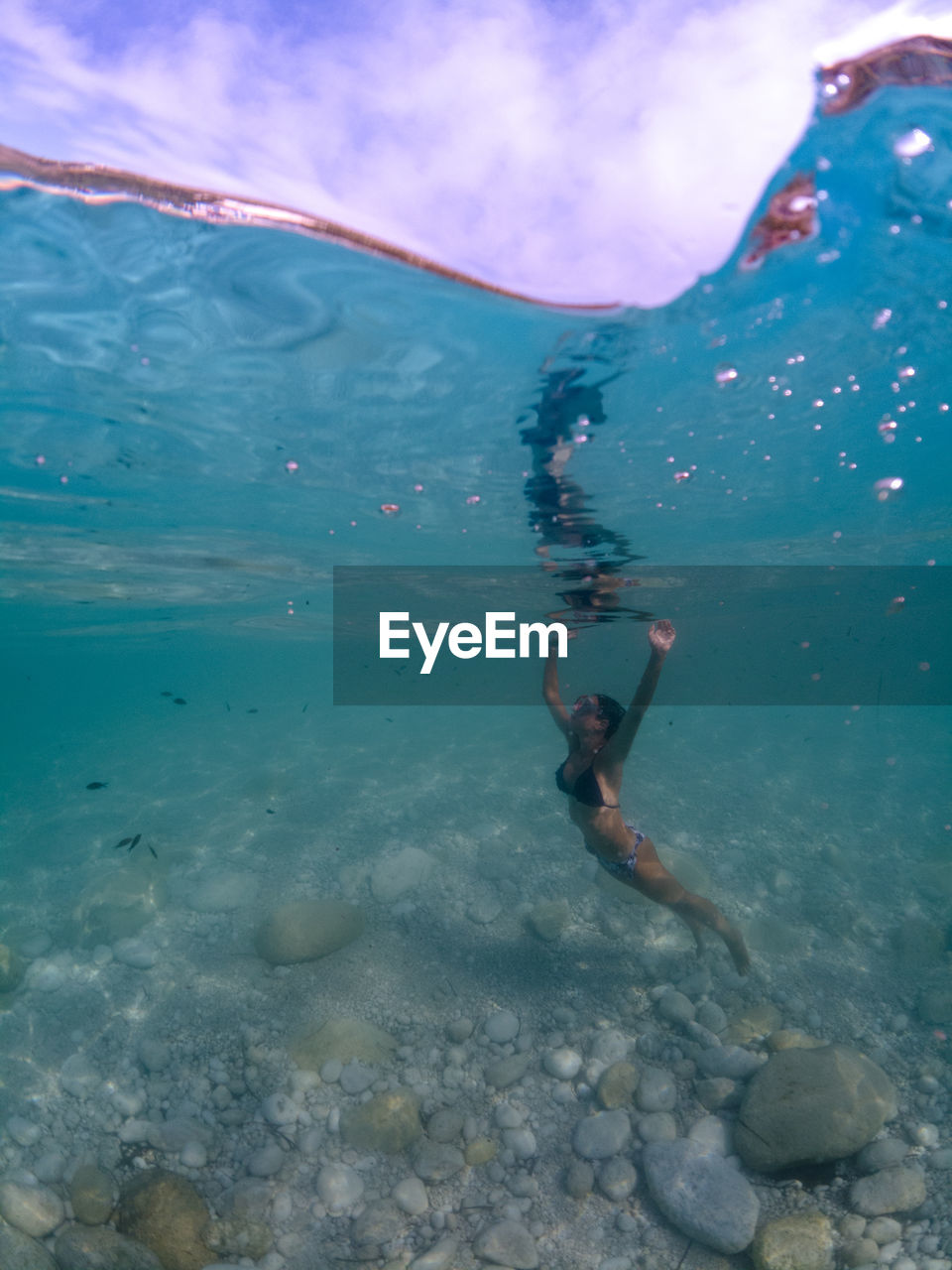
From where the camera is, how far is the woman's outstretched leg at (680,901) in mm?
7441

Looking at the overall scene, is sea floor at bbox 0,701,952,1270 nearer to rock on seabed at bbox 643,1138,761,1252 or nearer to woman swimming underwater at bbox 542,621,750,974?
rock on seabed at bbox 643,1138,761,1252

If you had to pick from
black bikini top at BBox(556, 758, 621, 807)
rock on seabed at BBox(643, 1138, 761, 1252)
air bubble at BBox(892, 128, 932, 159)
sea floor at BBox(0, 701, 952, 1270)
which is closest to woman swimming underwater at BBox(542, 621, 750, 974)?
black bikini top at BBox(556, 758, 621, 807)

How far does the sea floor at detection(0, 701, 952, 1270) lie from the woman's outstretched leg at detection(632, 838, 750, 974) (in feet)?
1.48

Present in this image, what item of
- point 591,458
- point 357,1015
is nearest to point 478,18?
point 591,458

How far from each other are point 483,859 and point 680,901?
16.0ft

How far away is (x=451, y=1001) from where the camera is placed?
7859 millimetres

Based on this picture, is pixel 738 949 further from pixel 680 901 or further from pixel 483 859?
pixel 483 859

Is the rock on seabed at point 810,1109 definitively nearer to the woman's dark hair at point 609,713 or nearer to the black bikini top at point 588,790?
the black bikini top at point 588,790

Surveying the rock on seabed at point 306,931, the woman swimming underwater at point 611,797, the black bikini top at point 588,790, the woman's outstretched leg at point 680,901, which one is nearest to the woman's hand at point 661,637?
the woman swimming underwater at point 611,797

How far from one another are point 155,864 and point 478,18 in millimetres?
14431

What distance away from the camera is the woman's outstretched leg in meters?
7.44

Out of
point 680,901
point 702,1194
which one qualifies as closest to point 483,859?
point 680,901

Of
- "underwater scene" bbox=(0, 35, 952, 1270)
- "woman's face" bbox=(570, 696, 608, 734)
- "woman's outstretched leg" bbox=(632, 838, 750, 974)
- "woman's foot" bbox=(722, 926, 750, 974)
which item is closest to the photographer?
"underwater scene" bbox=(0, 35, 952, 1270)

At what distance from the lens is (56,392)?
8445 millimetres
